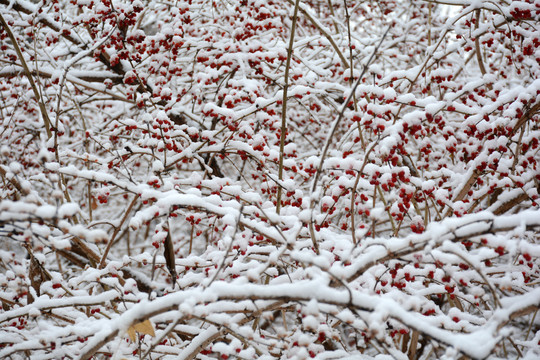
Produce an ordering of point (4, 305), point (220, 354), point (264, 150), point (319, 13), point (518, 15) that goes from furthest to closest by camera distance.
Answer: point (319, 13), point (4, 305), point (264, 150), point (518, 15), point (220, 354)

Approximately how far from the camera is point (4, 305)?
121 inches

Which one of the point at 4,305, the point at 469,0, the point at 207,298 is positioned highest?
the point at 469,0

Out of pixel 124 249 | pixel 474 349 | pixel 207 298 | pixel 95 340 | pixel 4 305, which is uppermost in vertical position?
pixel 207 298

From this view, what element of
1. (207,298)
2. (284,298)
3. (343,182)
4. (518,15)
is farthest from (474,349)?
(518,15)

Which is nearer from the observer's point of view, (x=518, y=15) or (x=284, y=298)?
(x=284, y=298)

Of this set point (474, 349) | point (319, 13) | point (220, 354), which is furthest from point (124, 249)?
point (474, 349)

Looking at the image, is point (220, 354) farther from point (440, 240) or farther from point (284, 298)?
A: point (440, 240)

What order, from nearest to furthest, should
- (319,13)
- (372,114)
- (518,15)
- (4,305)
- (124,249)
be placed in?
(372,114) < (518,15) < (4,305) < (319,13) < (124,249)

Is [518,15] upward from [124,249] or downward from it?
upward

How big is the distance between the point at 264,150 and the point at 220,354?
4.47 feet

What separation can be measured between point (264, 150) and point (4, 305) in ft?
7.30

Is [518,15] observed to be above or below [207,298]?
above

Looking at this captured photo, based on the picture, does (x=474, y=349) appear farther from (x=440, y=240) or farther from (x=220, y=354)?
(x=220, y=354)

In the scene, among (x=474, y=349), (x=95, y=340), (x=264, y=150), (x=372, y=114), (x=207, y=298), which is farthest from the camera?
(x=264, y=150)
